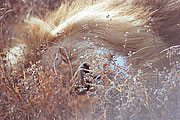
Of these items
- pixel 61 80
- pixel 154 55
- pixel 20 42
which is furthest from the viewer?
pixel 20 42

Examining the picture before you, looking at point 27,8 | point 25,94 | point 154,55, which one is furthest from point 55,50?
point 27,8

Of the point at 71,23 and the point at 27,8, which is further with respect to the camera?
the point at 27,8

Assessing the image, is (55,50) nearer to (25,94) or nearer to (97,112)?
(25,94)

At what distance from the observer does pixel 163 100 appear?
1.35 m

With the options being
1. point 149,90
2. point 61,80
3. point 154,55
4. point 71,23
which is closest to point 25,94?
point 61,80

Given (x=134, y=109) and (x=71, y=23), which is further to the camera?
(x=71, y=23)

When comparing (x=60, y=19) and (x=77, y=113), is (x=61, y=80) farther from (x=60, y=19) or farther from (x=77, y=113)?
(x=60, y=19)

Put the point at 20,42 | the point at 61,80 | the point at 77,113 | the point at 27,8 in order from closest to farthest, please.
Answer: the point at 77,113 → the point at 61,80 → the point at 20,42 → the point at 27,8

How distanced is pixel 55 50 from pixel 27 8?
0.88 metres

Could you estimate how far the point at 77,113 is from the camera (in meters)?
1.24

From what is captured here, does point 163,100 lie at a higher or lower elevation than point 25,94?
lower

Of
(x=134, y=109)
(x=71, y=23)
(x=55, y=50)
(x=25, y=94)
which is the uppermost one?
(x=71, y=23)

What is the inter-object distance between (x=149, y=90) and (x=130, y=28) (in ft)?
1.30

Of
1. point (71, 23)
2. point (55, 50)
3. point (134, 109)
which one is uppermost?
point (71, 23)
